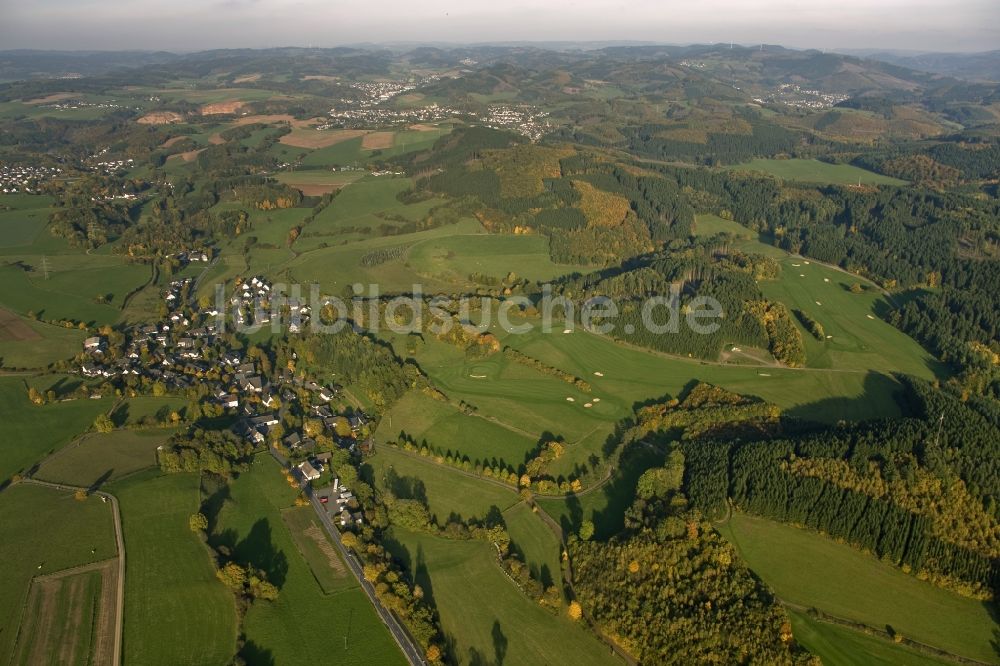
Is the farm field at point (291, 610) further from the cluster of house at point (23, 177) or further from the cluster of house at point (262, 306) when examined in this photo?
the cluster of house at point (23, 177)

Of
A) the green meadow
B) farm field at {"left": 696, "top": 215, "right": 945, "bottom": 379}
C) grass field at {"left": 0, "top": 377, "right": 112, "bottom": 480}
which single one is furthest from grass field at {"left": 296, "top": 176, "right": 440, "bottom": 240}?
farm field at {"left": 696, "top": 215, "right": 945, "bottom": 379}

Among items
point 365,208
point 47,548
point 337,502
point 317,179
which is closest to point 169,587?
point 47,548

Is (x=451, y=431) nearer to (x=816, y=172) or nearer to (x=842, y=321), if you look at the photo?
(x=842, y=321)

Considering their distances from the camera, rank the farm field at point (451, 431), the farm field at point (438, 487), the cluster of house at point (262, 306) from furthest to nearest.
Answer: the cluster of house at point (262, 306)
the farm field at point (451, 431)
the farm field at point (438, 487)

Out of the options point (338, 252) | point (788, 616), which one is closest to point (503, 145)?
point (338, 252)

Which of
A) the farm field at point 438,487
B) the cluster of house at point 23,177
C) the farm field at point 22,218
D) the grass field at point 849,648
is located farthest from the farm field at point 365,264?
the cluster of house at point 23,177

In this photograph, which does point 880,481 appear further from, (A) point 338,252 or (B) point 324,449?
(A) point 338,252
